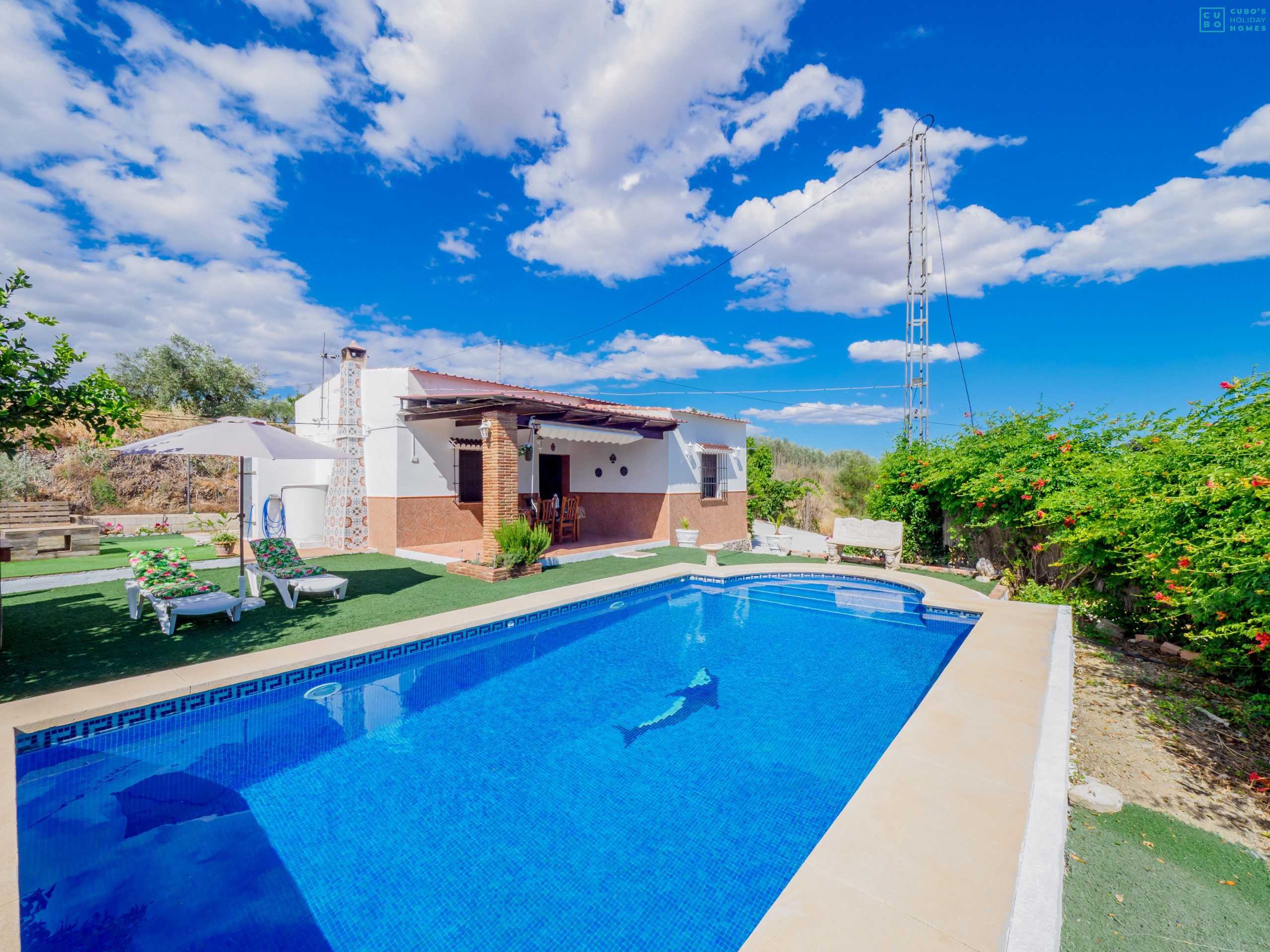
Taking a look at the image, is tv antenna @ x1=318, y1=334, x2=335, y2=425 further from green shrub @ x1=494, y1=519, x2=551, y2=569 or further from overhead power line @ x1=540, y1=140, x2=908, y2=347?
overhead power line @ x1=540, y1=140, x2=908, y2=347

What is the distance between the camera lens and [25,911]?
9.80 feet

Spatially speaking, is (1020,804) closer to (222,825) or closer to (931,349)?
(222,825)

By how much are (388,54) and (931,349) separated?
16.7 metres

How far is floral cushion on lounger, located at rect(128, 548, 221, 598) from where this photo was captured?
730 centimetres

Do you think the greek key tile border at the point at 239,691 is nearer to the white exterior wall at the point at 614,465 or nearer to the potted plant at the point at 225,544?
the white exterior wall at the point at 614,465

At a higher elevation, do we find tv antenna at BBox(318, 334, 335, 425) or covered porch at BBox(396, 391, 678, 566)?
tv antenna at BBox(318, 334, 335, 425)

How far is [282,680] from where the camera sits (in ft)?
19.6

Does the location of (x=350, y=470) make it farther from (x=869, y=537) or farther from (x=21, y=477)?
(x=869, y=537)

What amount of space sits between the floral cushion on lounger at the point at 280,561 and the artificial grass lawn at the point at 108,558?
5771 mm

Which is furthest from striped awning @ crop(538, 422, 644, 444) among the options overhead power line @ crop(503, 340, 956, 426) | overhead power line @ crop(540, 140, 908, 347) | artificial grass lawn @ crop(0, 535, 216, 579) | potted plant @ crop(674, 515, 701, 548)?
overhead power line @ crop(503, 340, 956, 426)

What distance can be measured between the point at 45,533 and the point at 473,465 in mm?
10638

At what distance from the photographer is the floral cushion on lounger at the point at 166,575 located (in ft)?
24.0

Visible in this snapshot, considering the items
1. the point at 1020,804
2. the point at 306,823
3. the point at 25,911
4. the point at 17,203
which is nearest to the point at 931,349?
the point at 1020,804

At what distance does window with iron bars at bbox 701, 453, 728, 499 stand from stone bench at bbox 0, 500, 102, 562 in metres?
18.2
